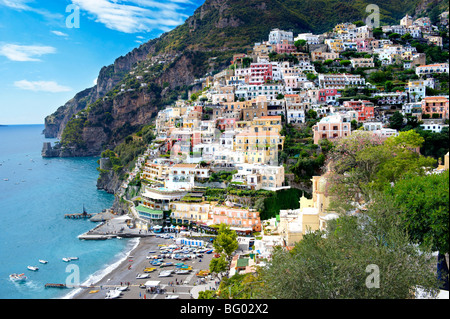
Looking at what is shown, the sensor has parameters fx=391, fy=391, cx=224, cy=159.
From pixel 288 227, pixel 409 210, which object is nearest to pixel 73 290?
pixel 288 227

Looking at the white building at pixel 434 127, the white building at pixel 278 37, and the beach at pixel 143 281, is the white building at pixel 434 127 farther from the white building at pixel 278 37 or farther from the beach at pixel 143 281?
the white building at pixel 278 37

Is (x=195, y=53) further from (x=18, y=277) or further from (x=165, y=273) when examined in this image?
(x=165, y=273)

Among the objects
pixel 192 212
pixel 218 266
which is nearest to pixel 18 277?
pixel 192 212

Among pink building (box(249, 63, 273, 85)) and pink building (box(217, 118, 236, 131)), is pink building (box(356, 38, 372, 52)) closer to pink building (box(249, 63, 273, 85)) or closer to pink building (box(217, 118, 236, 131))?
pink building (box(249, 63, 273, 85))

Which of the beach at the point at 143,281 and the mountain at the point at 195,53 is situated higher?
the mountain at the point at 195,53

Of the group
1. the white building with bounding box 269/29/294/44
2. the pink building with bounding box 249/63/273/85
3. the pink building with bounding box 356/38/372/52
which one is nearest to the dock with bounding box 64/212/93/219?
the pink building with bounding box 249/63/273/85

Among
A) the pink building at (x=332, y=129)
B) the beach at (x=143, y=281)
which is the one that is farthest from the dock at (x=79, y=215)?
the pink building at (x=332, y=129)

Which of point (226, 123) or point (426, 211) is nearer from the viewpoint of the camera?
point (426, 211)

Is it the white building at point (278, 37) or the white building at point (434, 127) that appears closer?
the white building at point (434, 127)
